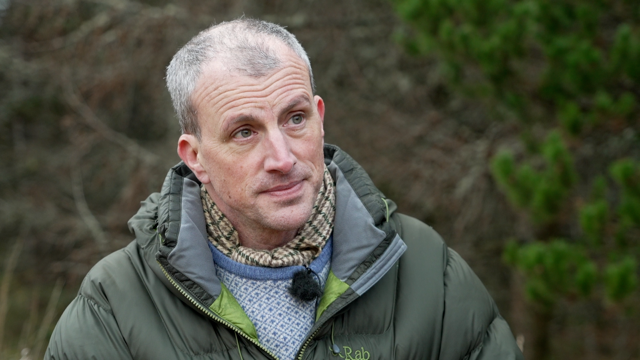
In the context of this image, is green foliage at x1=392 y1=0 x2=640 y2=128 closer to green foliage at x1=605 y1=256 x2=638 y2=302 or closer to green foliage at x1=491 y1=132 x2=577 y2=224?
green foliage at x1=491 y1=132 x2=577 y2=224

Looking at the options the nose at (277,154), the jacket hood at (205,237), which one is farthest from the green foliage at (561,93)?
the nose at (277,154)

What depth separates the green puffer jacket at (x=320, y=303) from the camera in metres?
1.90

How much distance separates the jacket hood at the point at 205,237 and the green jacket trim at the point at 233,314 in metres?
0.02

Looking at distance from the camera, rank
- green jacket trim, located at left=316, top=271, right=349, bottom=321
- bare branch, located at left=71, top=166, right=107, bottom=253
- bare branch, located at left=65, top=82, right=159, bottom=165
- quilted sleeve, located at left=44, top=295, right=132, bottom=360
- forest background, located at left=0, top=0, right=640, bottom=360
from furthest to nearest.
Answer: bare branch, located at left=71, top=166, right=107, bottom=253, bare branch, located at left=65, top=82, right=159, bottom=165, forest background, located at left=0, top=0, right=640, bottom=360, green jacket trim, located at left=316, top=271, right=349, bottom=321, quilted sleeve, located at left=44, top=295, right=132, bottom=360

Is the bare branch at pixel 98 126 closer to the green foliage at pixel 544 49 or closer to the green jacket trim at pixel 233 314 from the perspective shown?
the green foliage at pixel 544 49

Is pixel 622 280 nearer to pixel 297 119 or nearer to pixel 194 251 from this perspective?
pixel 297 119

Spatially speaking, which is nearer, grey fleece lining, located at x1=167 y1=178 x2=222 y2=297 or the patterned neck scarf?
→ grey fleece lining, located at x1=167 y1=178 x2=222 y2=297

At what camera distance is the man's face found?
1948 mm

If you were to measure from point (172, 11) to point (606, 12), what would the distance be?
3.72m

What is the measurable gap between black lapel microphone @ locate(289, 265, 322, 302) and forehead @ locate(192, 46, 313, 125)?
56cm

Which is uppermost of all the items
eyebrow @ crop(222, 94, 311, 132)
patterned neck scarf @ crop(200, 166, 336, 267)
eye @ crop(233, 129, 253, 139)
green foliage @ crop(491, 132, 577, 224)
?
eyebrow @ crop(222, 94, 311, 132)

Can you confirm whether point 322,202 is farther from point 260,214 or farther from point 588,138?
point 588,138

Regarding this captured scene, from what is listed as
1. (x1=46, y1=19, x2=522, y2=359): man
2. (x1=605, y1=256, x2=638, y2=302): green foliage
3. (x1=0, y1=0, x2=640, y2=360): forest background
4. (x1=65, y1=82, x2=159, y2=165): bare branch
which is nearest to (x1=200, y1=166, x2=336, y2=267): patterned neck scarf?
(x1=46, y1=19, x2=522, y2=359): man

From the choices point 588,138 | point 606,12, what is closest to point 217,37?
point 606,12
